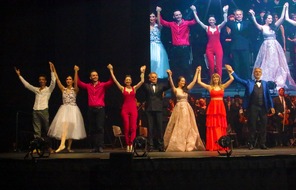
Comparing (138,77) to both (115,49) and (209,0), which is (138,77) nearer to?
(115,49)

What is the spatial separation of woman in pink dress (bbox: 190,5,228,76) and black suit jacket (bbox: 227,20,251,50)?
10.6 inches

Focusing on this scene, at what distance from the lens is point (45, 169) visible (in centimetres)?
755

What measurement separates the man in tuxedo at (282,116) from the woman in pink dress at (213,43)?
62.4 inches

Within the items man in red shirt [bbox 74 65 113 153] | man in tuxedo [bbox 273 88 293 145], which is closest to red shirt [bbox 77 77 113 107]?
man in red shirt [bbox 74 65 113 153]

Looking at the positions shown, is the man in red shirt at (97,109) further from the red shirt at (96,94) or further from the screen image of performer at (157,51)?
the screen image of performer at (157,51)

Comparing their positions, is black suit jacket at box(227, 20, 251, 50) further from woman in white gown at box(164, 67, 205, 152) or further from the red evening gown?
woman in white gown at box(164, 67, 205, 152)

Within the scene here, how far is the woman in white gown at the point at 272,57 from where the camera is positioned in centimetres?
1239

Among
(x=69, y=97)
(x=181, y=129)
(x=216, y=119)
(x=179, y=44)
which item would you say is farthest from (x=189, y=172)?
(x=179, y=44)

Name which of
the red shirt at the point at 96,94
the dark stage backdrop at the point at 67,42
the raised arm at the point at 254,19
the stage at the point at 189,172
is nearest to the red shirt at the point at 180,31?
the dark stage backdrop at the point at 67,42

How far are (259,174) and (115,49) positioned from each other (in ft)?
19.2

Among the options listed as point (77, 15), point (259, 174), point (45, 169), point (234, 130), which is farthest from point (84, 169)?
point (77, 15)

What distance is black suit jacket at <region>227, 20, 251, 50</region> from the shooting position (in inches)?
487

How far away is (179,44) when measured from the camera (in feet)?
40.6

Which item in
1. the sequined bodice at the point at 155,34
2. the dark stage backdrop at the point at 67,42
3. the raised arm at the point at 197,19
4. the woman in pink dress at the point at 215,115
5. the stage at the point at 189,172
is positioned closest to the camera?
the stage at the point at 189,172
